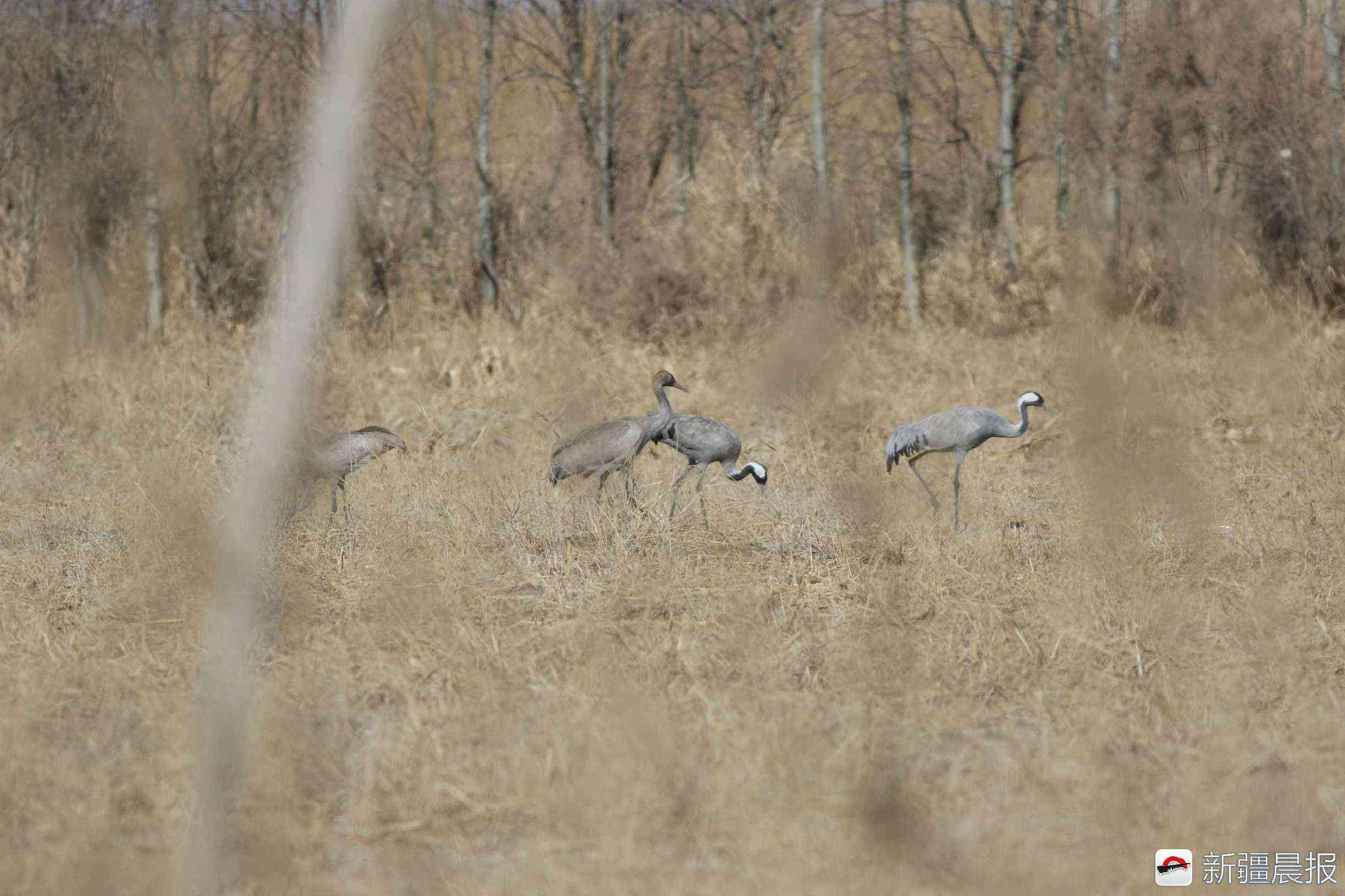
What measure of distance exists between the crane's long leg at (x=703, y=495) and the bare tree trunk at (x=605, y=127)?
8.11 metres

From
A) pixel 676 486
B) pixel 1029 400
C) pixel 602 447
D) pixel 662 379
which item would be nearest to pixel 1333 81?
pixel 1029 400

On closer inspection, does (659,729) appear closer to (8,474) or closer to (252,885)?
(252,885)

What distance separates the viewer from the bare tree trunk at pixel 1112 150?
13875mm

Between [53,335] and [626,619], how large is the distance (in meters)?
9.76

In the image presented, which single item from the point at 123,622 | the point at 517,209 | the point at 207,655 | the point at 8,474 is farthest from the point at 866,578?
the point at 517,209

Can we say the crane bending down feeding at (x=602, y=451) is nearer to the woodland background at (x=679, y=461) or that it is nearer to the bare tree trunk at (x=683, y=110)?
the woodland background at (x=679, y=461)

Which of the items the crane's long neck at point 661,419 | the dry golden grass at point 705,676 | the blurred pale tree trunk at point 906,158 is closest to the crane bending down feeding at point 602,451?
the crane's long neck at point 661,419

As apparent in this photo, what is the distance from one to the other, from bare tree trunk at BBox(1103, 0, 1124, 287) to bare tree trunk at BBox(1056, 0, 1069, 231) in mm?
417

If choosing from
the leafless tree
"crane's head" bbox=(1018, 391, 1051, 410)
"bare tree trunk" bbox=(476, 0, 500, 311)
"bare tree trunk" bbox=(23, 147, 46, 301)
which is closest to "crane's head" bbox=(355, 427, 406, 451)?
"crane's head" bbox=(1018, 391, 1051, 410)

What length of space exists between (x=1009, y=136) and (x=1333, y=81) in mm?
3207

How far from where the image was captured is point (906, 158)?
1473cm

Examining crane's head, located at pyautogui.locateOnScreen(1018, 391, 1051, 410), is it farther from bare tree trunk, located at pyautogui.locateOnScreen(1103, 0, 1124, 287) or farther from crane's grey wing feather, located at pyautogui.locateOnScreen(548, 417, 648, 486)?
bare tree trunk, located at pyautogui.locateOnScreen(1103, 0, 1124, 287)

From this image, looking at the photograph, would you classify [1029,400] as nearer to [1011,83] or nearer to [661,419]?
[661,419]

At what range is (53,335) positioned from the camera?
43.2 feet
